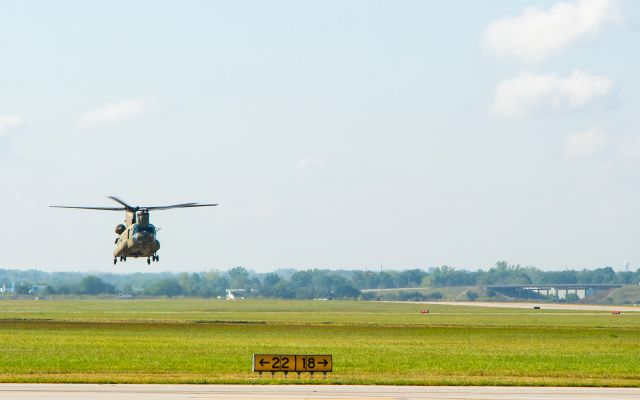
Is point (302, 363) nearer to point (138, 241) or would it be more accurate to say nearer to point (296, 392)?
point (296, 392)

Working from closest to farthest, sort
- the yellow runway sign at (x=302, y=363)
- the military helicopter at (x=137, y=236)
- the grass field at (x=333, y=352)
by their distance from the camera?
the yellow runway sign at (x=302, y=363), the grass field at (x=333, y=352), the military helicopter at (x=137, y=236)

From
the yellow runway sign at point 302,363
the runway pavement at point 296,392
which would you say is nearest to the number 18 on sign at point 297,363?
the yellow runway sign at point 302,363

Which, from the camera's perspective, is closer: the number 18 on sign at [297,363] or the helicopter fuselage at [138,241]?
the number 18 on sign at [297,363]

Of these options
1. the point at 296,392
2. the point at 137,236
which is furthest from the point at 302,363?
the point at 137,236

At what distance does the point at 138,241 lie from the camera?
89125 mm

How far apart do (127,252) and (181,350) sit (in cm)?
1803

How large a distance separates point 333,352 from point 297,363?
80.9 feet

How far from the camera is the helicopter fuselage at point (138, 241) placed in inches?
3509

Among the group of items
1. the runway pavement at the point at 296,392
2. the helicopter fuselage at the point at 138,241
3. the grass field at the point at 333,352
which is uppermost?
the helicopter fuselage at the point at 138,241

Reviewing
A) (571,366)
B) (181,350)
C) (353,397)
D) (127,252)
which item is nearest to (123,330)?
(127,252)

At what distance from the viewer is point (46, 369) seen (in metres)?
59.7

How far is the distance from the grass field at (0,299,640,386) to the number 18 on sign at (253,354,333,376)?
609mm

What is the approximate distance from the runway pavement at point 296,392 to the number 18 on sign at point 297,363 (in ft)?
7.68

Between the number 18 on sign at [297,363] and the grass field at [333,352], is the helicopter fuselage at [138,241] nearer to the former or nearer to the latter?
the grass field at [333,352]
